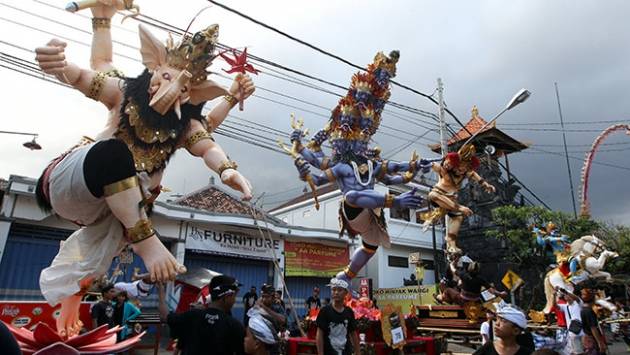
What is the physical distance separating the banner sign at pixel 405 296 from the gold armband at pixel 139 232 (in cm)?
1246

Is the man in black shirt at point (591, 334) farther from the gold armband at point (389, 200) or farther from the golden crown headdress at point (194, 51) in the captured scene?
the golden crown headdress at point (194, 51)

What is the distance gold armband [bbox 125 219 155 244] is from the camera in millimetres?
2375

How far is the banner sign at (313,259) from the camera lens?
13.4 metres

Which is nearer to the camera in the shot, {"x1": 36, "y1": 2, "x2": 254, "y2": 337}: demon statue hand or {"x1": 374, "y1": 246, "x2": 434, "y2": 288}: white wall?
{"x1": 36, "y1": 2, "x2": 254, "y2": 337}: demon statue hand

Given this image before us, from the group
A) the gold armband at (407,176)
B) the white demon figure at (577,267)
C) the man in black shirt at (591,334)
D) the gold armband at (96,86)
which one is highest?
the gold armband at (407,176)

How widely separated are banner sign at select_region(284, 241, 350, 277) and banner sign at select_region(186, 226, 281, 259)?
0.58 metres

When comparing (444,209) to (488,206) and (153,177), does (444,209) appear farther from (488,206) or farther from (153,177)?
(488,206)

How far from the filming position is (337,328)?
3977mm

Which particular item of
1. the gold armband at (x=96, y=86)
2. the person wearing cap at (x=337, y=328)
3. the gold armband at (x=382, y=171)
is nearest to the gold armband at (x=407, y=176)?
the gold armband at (x=382, y=171)

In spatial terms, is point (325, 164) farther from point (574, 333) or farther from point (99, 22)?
point (574, 333)

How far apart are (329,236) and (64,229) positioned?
25.6 ft

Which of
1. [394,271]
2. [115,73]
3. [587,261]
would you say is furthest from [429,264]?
[115,73]

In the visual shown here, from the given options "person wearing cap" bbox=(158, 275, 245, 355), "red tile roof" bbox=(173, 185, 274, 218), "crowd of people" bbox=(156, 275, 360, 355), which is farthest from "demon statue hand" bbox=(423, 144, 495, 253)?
"red tile roof" bbox=(173, 185, 274, 218)

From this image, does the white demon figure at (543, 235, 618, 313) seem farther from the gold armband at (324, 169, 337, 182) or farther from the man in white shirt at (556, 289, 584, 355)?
the gold armband at (324, 169, 337, 182)
